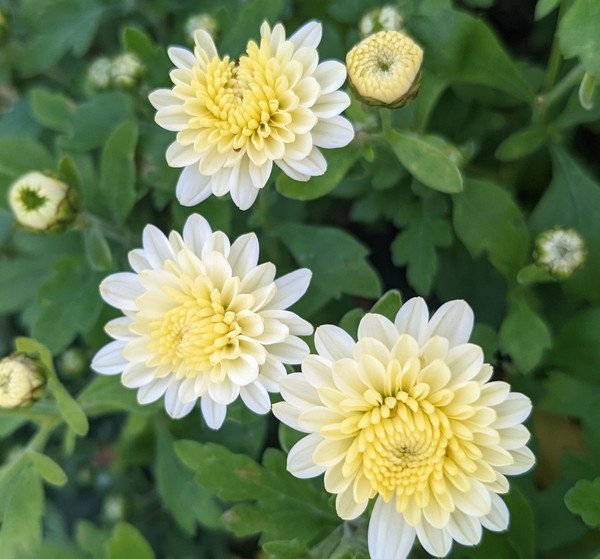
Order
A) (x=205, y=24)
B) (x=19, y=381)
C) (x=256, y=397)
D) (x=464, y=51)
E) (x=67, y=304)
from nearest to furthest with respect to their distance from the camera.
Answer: (x=256, y=397) → (x=19, y=381) → (x=464, y=51) → (x=67, y=304) → (x=205, y=24)

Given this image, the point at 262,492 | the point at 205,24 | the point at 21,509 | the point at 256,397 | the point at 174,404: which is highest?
the point at 205,24

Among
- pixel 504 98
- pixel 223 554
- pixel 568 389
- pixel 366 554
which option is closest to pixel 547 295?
pixel 568 389

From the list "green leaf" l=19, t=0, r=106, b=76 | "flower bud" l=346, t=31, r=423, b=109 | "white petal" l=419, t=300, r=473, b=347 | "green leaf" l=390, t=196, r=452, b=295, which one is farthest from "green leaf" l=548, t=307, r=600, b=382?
"green leaf" l=19, t=0, r=106, b=76

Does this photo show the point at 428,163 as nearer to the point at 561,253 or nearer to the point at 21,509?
the point at 561,253

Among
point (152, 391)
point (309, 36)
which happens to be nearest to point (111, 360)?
point (152, 391)

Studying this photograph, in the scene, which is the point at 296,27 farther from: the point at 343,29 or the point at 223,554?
the point at 223,554

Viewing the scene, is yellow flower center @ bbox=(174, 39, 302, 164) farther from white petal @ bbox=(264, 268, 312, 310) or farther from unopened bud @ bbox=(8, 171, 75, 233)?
unopened bud @ bbox=(8, 171, 75, 233)
